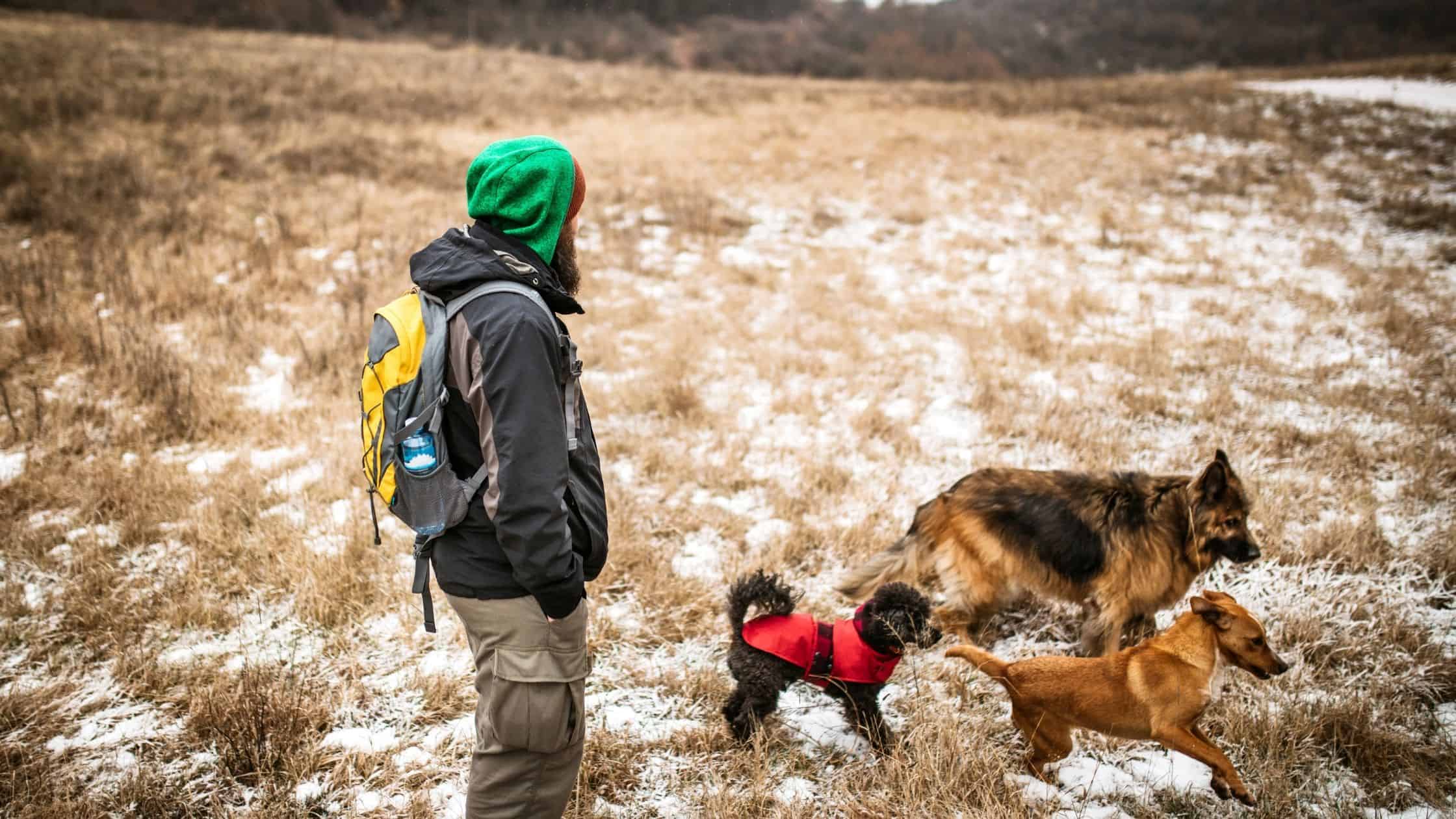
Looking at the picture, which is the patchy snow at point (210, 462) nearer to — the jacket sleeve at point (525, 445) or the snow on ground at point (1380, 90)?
the jacket sleeve at point (525, 445)

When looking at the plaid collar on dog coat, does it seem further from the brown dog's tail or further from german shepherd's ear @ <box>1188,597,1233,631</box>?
german shepherd's ear @ <box>1188,597,1233,631</box>

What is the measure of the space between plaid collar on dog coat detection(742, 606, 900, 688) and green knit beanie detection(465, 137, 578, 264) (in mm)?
1684

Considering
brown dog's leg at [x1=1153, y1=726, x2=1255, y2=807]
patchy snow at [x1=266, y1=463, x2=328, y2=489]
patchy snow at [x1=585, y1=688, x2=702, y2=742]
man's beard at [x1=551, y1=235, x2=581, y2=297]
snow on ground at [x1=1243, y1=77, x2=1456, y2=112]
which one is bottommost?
patchy snow at [x1=585, y1=688, x2=702, y2=742]

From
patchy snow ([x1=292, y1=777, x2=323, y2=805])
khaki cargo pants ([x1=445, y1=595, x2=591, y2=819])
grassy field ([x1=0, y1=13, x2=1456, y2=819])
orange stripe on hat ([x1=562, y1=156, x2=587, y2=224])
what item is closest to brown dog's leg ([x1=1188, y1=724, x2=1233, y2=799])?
grassy field ([x1=0, y1=13, x2=1456, y2=819])

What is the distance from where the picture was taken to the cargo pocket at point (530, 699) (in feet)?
6.28

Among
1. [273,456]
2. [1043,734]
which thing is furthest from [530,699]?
[273,456]

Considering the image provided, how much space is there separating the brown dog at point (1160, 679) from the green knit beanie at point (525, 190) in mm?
2049

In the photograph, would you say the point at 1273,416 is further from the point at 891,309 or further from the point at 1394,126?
the point at 1394,126

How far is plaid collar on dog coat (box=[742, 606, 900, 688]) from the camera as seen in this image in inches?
109

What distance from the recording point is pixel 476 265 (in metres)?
1.84

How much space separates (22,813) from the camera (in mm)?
2516

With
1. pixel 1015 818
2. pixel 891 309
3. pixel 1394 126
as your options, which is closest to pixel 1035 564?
pixel 1015 818

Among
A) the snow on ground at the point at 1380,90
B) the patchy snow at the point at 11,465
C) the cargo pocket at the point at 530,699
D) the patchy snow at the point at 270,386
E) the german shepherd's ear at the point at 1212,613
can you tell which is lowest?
the patchy snow at the point at 11,465

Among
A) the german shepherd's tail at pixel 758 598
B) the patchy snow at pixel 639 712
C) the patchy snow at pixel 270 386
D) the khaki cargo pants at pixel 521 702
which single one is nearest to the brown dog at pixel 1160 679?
the german shepherd's tail at pixel 758 598
